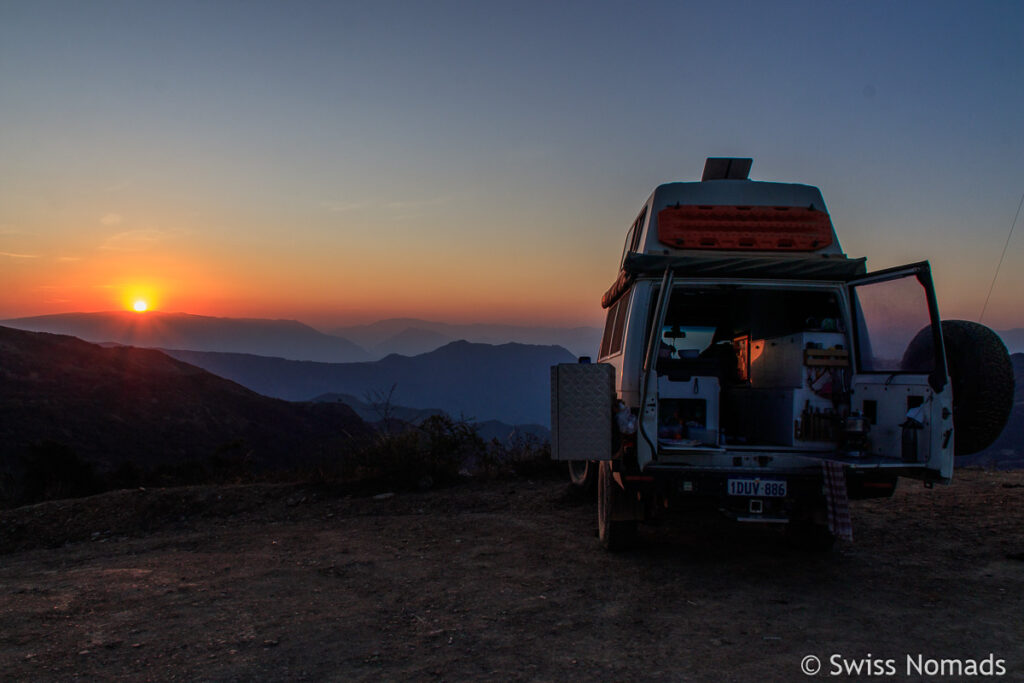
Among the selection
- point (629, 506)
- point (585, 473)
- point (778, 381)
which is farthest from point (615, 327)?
point (629, 506)

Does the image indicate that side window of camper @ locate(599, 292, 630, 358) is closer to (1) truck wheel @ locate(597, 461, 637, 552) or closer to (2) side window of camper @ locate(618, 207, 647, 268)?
(2) side window of camper @ locate(618, 207, 647, 268)

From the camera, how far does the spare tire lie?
5270 mm

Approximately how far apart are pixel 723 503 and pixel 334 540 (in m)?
3.94

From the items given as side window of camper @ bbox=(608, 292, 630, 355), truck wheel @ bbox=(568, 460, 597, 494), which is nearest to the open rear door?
side window of camper @ bbox=(608, 292, 630, 355)

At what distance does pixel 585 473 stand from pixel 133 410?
40.9m

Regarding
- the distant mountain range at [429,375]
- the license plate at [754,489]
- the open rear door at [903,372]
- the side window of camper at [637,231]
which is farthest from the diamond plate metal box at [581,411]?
the distant mountain range at [429,375]

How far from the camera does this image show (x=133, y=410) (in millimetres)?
41500

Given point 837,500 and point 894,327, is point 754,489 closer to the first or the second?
point 837,500

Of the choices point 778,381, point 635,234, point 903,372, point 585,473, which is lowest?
point 585,473

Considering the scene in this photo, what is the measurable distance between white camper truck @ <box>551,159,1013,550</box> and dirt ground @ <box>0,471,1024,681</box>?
63cm

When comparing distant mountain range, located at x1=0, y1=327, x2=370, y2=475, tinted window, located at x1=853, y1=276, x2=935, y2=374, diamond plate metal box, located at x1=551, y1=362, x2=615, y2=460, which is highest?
tinted window, located at x1=853, y1=276, x2=935, y2=374

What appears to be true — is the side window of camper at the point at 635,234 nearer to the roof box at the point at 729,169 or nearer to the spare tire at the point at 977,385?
the roof box at the point at 729,169

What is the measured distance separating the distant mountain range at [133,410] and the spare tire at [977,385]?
25309 mm

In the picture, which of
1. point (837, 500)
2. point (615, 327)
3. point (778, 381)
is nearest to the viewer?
point (837, 500)
